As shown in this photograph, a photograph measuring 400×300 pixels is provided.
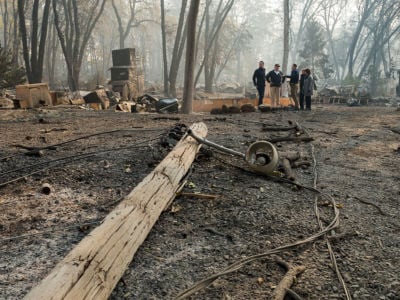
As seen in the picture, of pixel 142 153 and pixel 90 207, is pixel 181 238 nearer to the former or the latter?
pixel 90 207

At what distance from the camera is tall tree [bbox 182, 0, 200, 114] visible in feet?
42.7

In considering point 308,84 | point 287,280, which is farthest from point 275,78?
point 287,280

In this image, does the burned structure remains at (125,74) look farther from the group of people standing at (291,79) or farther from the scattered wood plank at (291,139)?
the scattered wood plank at (291,139)

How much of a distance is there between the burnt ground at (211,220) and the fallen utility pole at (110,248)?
168mm

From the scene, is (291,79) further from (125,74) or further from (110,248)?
(110,248)

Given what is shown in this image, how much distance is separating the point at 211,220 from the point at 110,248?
1406 millimetres

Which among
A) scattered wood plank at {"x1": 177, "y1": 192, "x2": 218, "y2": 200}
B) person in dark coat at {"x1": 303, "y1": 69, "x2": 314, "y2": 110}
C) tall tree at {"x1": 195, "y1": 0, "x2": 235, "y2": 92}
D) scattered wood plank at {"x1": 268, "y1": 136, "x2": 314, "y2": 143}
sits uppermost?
tall tree at {"x1": 195, "y1": 0, "x2": 235, "y2": 92}

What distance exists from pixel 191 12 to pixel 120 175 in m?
9.60

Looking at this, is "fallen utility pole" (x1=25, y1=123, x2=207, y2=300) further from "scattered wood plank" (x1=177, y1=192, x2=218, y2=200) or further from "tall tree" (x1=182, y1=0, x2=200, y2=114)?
"tall tree" (x1=182, y1=0, x2=200, y2=114)

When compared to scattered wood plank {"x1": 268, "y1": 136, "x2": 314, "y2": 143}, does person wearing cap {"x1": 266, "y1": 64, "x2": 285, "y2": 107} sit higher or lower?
higher

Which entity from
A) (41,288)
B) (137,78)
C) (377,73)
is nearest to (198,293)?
(41,288)

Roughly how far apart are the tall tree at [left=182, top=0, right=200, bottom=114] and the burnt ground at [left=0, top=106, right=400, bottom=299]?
Result: 6853 mm

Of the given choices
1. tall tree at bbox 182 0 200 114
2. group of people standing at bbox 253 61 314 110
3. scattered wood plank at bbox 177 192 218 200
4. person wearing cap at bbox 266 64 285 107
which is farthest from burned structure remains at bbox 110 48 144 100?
scattered wood plank at bbox 177 192 218 200

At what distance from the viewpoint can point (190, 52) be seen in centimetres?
1332
